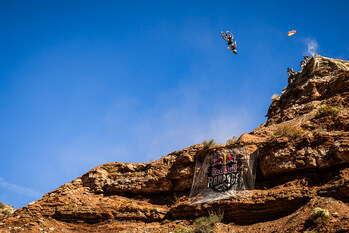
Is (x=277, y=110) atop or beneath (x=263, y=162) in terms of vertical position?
atop

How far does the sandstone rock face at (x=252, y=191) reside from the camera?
38.0 ft

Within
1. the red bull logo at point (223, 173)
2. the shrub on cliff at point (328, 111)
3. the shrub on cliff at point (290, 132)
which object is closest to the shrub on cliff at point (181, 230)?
the red bull logo at point (223, 173)

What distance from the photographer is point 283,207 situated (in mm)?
12000

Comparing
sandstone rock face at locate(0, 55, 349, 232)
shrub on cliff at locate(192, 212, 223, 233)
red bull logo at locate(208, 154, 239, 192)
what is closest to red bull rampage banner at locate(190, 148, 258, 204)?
red bull logo at locate(208, 154, 239, 192)

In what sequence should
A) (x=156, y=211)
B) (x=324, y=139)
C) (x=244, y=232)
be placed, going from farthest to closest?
(x=156, y=211)
(x=324, y=139)
(x=244, y=232)

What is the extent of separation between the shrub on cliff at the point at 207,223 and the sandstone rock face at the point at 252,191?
258mm

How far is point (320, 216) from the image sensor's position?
970 centimetres

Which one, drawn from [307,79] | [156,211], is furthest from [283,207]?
[307,79]

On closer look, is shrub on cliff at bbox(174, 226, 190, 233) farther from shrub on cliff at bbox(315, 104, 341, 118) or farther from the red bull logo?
shrub on cliff at bbox(315, 104, 341, 118)

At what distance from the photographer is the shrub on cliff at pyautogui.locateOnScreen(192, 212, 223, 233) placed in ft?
39.7

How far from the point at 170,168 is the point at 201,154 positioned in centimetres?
201

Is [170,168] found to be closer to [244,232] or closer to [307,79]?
[244,232]

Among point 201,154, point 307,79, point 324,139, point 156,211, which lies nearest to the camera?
point 324,139

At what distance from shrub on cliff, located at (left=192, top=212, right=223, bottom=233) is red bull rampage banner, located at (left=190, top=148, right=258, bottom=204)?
1009mm
